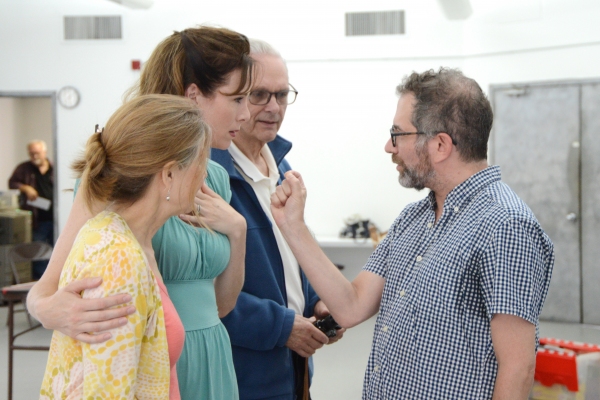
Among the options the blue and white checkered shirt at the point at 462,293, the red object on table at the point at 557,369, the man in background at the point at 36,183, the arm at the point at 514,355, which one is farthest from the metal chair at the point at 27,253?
the arm at the point at 514,355

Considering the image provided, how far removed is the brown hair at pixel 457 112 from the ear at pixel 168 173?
707mm

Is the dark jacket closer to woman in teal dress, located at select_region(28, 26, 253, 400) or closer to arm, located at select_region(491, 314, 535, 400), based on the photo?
woman in teal dress, located at select_region(28, 26, 253, 400)

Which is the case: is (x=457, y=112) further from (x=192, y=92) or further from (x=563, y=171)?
(x=563, y=171)

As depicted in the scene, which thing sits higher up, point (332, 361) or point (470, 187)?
point (470, 187)

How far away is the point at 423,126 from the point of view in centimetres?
172

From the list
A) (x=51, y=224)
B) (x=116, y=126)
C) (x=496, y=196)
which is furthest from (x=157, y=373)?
(x=51, y=224)

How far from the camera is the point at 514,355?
4.82 ft

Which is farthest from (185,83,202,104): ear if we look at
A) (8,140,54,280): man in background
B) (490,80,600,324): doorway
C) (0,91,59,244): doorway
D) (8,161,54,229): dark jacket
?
(0,91,59,244): doorway

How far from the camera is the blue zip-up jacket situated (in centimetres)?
192

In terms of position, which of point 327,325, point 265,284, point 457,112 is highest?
point 457,112

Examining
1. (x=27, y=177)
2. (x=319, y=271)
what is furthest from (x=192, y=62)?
(x=27, y=177)

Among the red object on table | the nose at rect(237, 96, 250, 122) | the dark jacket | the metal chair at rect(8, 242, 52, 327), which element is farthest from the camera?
the dark jacket

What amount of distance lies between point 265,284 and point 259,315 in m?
0.13

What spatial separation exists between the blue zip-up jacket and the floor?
2.64 m
